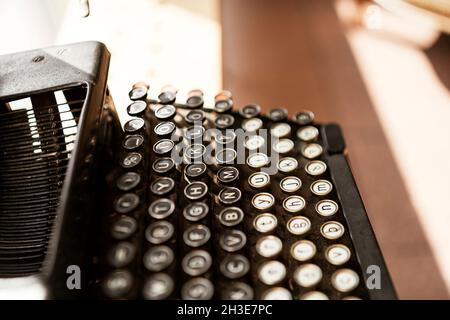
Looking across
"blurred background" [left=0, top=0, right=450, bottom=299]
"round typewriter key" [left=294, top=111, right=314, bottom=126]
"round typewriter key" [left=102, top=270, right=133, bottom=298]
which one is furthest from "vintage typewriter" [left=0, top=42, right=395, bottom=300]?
"blurred background" [left=0, top=0, right=450, bottom=299]

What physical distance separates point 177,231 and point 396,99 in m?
1.26

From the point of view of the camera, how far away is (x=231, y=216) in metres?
1.14

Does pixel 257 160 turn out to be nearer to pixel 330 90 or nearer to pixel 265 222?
pixel 265 222

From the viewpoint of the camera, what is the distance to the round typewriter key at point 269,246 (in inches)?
43.1

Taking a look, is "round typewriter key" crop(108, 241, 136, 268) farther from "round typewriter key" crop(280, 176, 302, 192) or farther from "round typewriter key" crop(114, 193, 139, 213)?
"round typewriter key" crop(280, 176, 302, 192)

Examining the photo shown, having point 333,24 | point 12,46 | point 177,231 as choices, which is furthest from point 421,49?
point 12,46

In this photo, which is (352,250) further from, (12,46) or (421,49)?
(421,49)

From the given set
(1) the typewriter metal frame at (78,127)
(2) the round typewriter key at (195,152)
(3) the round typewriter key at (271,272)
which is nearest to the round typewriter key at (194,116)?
(2) the round typewriter key at (195,152)

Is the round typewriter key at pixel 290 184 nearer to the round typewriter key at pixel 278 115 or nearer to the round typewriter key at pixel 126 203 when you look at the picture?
the round typewriter key at pixel 278 115

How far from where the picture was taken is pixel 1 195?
110 centimetres

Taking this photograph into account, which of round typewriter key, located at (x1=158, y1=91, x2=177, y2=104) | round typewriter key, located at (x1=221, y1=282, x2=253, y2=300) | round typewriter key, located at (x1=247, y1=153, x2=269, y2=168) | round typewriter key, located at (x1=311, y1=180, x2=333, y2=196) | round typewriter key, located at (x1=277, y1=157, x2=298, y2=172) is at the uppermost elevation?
round typewriter key, located at (x1=158, y1=91, x2=177, y2=104)

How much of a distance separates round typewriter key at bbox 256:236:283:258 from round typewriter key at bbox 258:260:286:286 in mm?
20

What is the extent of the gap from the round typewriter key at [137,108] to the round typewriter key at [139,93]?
0.02m

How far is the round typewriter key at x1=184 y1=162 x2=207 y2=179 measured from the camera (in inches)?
48.9
